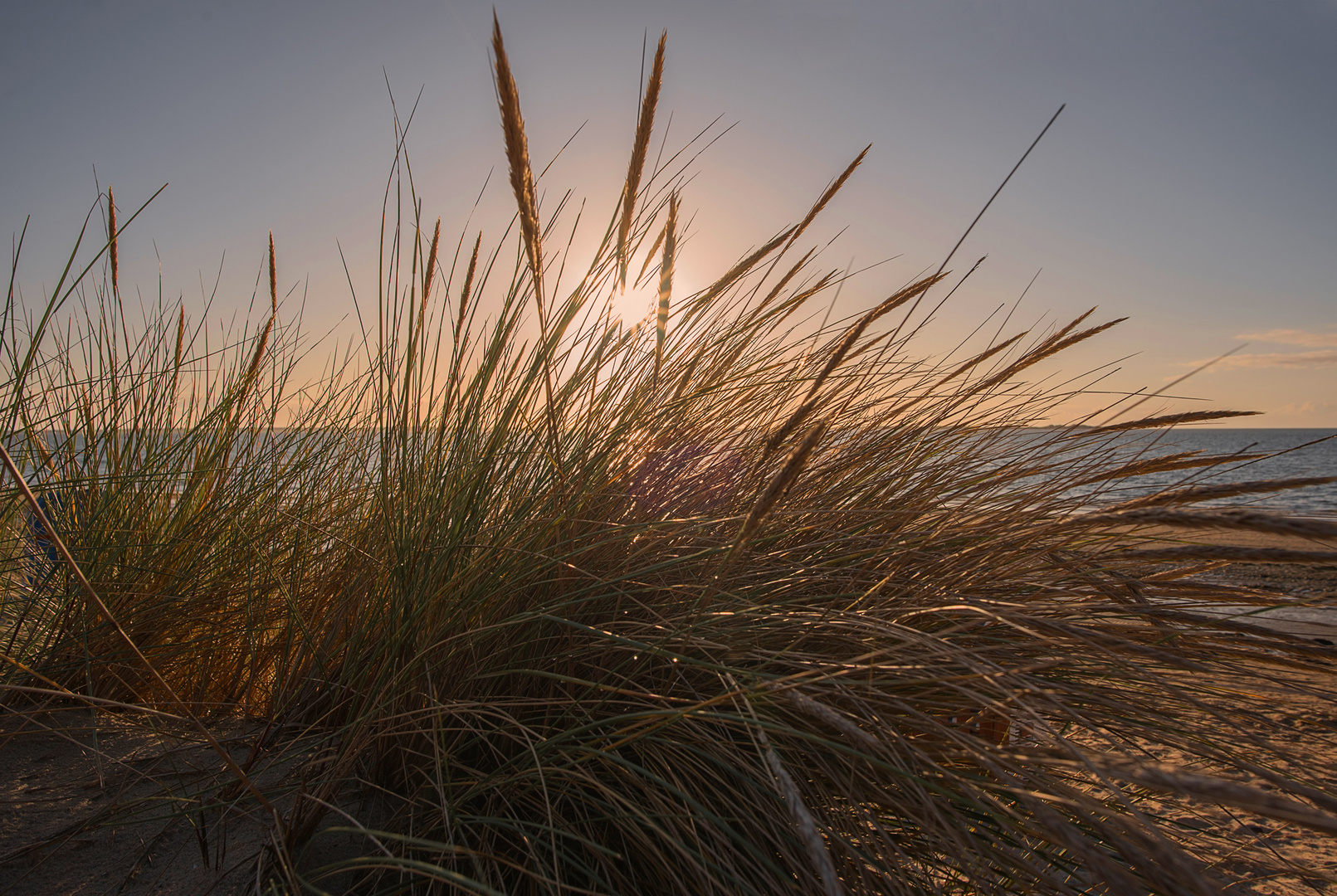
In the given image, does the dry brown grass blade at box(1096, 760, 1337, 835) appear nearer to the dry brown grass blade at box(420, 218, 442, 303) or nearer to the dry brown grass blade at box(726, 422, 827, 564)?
the dry brown grass blade at box(726, 422, 827, 564)

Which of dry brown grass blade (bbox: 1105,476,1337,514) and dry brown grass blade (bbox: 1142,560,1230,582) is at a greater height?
dry brown grass blade (bbox: 1105,476,1337,514)

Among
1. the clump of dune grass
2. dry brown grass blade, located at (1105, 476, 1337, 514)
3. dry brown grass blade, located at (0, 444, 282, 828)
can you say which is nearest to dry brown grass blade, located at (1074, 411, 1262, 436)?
the clump of dune grass

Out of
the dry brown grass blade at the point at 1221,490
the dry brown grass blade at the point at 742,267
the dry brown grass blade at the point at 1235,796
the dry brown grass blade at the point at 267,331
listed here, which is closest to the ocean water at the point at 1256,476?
the dry brown grass blade at the point at 1221,490

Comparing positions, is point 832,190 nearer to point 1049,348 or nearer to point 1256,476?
point 1049,348

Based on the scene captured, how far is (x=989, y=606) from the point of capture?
94 centimetres

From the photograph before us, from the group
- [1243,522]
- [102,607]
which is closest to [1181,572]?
[1243,522]

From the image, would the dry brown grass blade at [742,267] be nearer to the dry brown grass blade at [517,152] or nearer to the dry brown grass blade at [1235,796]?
the dry brown grass blade at [517,152]

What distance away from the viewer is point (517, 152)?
3.31 feet

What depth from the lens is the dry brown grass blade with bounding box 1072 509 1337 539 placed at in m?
0.58

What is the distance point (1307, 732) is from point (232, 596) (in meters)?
1.96

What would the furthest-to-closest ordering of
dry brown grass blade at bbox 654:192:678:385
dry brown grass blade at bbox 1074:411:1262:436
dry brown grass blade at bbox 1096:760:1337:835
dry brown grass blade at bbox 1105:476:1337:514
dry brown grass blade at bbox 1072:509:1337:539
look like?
dry brown grass blade at bbox 654:192:678:385 → dry brown grass blade at bbox 1074:411:1262:436 → dry brown grass blade at bbox 1105:476:1337:514 → dry brown grass blade at bbox 1072:509:1337:539 → dry brown grass blade at bbox 1096:760:1337:835

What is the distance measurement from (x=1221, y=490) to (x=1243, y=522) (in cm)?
26

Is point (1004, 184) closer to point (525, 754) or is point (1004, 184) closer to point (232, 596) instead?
point (525, 754)

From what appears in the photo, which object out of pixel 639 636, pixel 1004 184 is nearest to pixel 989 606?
pixel 639 636
